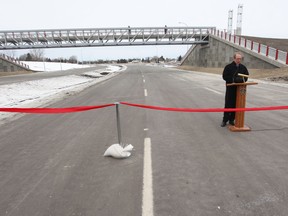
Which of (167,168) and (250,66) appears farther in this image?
(250,66)

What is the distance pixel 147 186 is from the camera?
3555 mm

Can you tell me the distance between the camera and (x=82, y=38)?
152 ft

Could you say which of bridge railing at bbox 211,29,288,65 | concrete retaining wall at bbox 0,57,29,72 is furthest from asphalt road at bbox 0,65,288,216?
concrete retaining wall at bbox 0,57,29,72

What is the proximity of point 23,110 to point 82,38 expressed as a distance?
44441mm

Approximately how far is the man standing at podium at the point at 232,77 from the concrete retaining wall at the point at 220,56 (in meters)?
22.7

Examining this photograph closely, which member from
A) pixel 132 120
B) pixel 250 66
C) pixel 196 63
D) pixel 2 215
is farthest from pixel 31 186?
pixel 196 63

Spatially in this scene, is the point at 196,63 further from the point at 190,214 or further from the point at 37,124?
the point at 190,214

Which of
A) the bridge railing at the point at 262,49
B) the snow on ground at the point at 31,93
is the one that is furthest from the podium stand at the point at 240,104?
the bridge railing at the point at 262,49

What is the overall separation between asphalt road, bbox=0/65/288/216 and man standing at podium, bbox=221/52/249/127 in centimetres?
48

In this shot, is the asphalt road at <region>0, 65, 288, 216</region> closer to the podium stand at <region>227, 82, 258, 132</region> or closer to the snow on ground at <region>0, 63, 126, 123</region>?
the podium stand at <region>227, 82, 258, 132</region>

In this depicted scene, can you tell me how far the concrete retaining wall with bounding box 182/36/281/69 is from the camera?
2861 centimetres

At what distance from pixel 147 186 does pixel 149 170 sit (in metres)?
0.53

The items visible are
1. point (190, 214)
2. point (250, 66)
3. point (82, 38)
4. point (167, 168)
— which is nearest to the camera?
point (190, 214)

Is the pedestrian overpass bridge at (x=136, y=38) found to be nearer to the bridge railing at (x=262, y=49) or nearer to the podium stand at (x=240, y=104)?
the bridge railing at (x=262, y=49)
